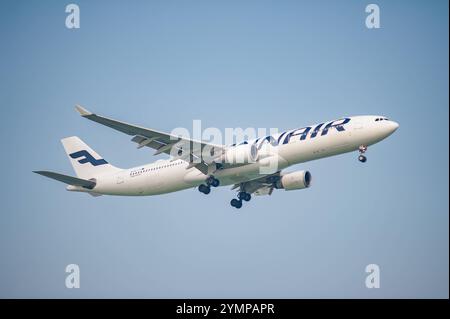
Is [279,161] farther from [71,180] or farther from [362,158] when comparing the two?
[71,180]

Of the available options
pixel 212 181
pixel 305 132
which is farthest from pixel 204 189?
pixel 305 132

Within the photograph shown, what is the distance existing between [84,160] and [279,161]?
53.0ft

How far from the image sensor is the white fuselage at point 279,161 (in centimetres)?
4578

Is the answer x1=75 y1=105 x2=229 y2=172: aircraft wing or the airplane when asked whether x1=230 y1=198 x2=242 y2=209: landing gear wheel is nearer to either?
the airplane

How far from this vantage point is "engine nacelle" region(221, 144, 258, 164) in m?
47.0

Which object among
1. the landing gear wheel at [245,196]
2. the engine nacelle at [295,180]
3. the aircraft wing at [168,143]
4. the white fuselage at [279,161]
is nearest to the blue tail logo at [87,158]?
the white fuselage at [279,161]

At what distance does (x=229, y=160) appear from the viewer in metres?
47.5

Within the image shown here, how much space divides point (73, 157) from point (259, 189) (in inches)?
555

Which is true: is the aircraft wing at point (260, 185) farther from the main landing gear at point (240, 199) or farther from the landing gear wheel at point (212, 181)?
the landing gear wheel at point (212, 181)

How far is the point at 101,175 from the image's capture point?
175 ft

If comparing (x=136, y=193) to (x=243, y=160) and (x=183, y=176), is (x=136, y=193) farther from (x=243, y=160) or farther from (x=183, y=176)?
(x=243, y=160)

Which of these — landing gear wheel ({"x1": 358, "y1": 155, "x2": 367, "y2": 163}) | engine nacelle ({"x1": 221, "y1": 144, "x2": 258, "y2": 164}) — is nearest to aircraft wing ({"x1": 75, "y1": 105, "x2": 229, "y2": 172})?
engine nacelle ({"x1": 221, "y1": 144, "x2": 258, "y2": 164})
